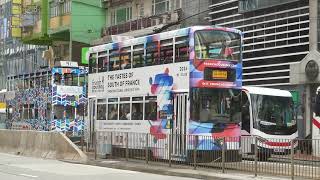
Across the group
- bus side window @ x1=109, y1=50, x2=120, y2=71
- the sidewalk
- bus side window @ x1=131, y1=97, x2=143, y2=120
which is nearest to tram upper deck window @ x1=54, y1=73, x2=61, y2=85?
bus side window @ x1=109, y1=50, x2=120, y2=71

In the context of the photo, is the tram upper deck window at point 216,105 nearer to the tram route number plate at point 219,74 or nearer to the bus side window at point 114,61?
the tram route number plate at point 219,74

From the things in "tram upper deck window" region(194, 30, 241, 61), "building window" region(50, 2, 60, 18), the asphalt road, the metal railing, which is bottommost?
the asphalt road

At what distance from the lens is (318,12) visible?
98.1ft

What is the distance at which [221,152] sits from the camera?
1856 cm

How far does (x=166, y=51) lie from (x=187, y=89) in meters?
2.06

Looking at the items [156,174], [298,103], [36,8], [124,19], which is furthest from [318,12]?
[36,8]

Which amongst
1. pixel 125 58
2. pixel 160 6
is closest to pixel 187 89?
pixel 125 58

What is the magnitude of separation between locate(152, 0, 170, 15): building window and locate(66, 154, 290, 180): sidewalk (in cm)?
2167

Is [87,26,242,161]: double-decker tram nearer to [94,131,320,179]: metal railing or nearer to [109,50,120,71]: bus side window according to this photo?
[94,131,320,179]: metal railing

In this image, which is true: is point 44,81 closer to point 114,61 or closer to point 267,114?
point 114,61

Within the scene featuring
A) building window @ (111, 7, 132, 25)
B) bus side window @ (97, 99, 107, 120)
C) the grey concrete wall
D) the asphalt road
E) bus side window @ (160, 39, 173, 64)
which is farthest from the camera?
building window @ (111, 7, 132, 25)

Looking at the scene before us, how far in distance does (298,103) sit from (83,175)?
15.7 meters

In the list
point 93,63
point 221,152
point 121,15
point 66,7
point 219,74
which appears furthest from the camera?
point 66,7

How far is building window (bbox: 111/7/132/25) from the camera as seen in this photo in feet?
158
